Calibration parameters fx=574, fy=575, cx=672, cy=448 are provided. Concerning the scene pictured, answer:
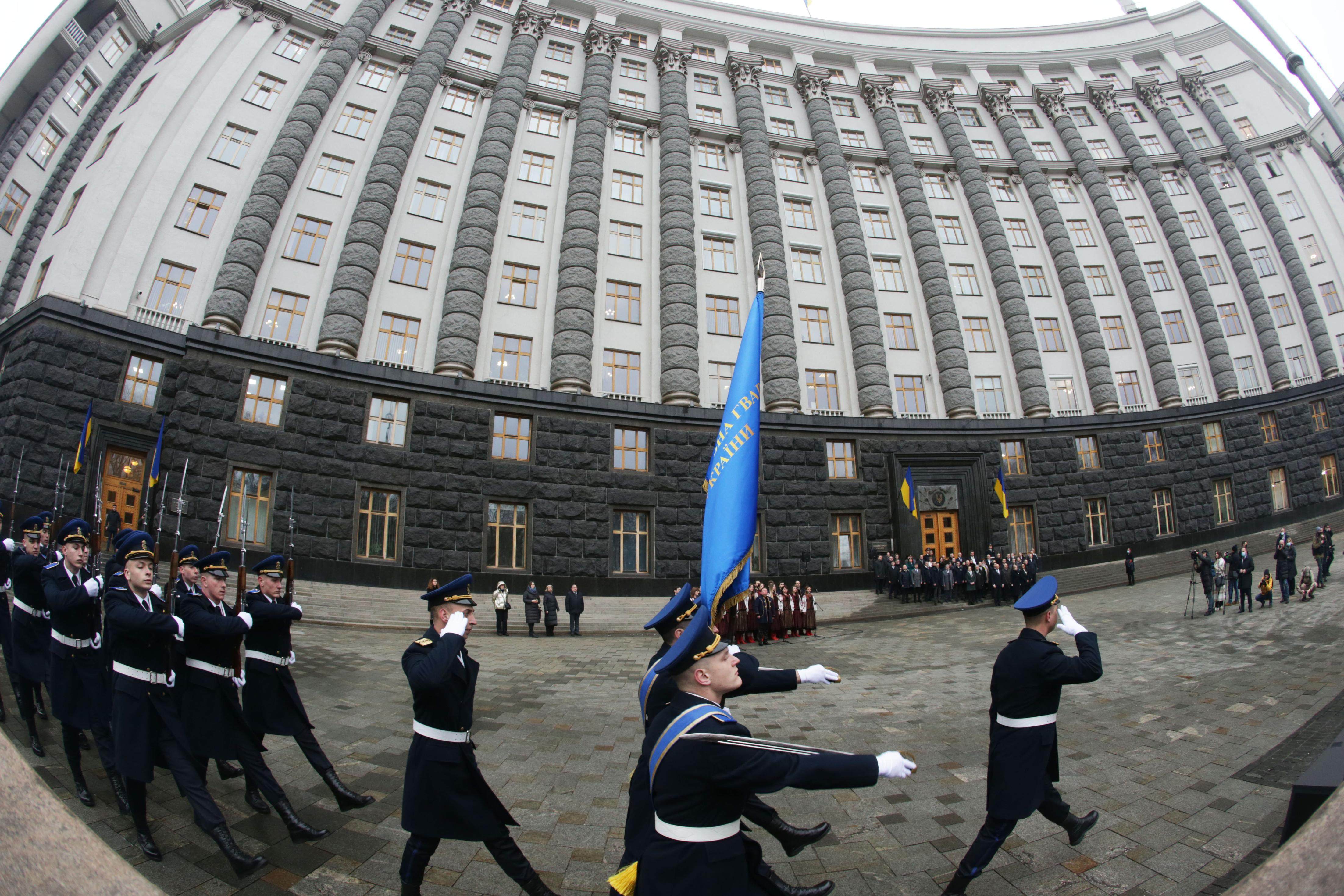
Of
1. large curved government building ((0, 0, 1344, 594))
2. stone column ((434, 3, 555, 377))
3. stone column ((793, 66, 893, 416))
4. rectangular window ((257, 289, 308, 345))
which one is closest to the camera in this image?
large curved government building ((0, 0, 1344, 594))

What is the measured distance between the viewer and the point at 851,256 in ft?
85.0

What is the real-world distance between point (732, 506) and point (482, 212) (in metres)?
19.9

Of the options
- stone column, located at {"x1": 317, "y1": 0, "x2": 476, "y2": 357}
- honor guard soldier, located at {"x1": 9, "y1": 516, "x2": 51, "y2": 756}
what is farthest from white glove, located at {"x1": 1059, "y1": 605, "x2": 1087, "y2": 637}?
stone column, located at {"x1": 317, "y1": 0, "x2": 476, "y2": 357}

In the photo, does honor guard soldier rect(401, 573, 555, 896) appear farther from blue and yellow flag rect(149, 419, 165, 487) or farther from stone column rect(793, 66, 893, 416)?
stone column rect(793, 66, 893, 416)

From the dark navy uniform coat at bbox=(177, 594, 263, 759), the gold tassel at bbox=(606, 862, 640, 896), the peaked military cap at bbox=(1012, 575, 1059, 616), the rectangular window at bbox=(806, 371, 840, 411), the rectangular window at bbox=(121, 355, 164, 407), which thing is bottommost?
the gold tassel at bbox=(606, 862, 640, 896)

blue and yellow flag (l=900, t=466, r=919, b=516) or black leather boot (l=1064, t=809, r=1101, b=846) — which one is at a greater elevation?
blue and yellow flag (l=900, t=466, r=919, b=516)

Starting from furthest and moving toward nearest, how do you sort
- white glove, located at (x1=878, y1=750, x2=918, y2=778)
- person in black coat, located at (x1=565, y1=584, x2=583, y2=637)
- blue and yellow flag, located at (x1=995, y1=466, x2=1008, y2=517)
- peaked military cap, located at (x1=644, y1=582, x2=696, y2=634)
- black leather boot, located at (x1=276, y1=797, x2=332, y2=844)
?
blue and yellow flag, located at (x1=995, y1=466, x2=1008, y2=517) < person in black coat, located at (x1=565, y1=584, x2=583, y2=637) < peaked military cap, located at (x1=644, y1=582, x2=696, y2=634) < black leather boot, located at (x1=276, y1=797, x2=332, y2=844) < white glove, located at (x1=878, y1=750, x2=918, y2=778)

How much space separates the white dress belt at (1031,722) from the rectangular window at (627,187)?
2465 cm

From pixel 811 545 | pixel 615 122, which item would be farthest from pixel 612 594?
pixel 615 122

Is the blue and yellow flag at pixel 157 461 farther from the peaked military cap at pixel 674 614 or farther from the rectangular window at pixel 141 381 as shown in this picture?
the peaked military cap at pixel 674 614

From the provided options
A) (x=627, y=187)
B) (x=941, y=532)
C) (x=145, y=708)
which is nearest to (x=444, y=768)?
(x=145, y=708)

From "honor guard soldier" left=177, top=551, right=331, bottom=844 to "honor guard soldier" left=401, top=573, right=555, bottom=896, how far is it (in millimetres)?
1428

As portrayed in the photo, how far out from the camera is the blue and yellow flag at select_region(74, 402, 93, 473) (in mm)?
14555

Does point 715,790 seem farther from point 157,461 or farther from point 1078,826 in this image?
point 157,461
